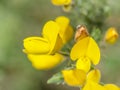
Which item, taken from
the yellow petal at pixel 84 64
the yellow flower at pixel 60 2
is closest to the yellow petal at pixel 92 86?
the yellow petal at pixel 84 64

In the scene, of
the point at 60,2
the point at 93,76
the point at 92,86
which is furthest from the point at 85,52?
the point at 60,2

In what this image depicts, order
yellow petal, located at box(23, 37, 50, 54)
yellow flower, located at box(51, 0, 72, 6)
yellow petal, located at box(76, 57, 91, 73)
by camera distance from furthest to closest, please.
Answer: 1. yellow flower, located at box(51, 0, 72, 6)
2. yellow petal, located at box(23, 37, 50, 54)
3. yellow petal, located at box(76, 57, 91, 73)

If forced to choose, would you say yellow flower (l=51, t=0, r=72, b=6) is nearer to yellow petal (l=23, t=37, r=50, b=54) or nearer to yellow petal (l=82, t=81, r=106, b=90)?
yellow petal (l=23, t=37, r=50, b=54)

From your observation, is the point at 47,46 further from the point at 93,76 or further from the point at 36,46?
the point at 93,76

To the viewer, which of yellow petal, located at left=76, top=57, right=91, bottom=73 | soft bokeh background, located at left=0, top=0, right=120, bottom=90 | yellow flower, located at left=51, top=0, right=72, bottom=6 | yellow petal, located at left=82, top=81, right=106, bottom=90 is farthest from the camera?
soft bokeh background, located at left=0, top=0, right=120, bottom=90

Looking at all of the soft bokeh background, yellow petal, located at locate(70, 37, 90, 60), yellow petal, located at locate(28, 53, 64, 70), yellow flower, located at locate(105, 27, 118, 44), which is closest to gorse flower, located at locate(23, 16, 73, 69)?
yellow petal, located at locate(28, 53, 64, 70)

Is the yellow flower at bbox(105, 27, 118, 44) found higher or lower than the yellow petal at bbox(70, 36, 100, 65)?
lower

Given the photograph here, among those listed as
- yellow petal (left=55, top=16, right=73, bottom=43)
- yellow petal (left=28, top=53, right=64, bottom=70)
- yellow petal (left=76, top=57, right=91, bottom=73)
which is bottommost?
yellow petal (left=28, top=53, right=64, bottom=70)
